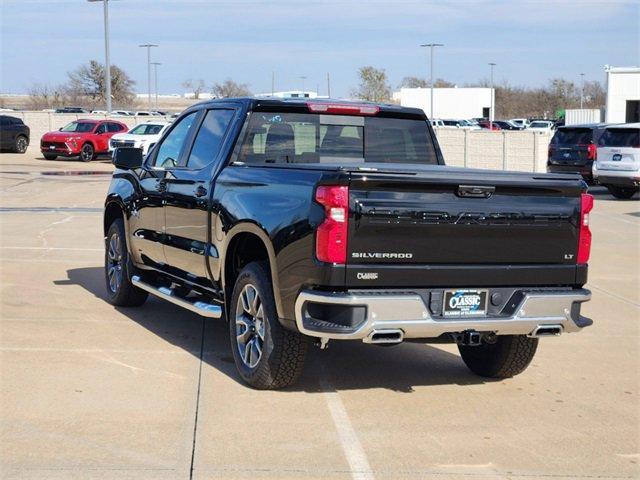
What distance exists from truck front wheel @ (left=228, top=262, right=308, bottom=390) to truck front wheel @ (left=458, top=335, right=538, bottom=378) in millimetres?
1597

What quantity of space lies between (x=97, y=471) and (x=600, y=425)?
312 cm

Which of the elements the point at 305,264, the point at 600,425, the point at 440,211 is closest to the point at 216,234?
the point at 305,264

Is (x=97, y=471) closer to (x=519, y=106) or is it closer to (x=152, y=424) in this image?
(x=152, y=424)

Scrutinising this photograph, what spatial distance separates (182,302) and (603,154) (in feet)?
59.7

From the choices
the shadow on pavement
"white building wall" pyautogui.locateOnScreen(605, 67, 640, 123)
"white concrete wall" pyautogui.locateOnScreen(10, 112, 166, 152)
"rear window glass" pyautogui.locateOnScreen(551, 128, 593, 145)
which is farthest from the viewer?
"white building wall" pyautogui.locateOnScreen(605, 67, 640, 123)

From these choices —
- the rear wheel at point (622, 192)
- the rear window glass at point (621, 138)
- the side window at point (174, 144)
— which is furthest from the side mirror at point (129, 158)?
the rear wheel at point (622, 192)

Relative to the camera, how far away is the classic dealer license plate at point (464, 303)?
251 inches

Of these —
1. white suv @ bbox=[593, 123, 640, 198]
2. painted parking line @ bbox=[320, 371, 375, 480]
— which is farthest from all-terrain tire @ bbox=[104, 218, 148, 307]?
white suv @ bbox=[593, 123, 640, 198]

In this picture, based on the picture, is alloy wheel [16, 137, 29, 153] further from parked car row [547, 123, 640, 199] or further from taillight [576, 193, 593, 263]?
taillight [576, 193, 593, 263]

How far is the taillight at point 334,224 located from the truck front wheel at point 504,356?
74.3 inches

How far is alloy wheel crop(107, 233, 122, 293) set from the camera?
9.77 m

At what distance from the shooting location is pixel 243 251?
7371mm

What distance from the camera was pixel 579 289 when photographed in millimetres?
6852

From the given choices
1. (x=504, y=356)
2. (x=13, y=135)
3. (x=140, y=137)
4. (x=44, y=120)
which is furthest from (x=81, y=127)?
(x=504, y=356)
